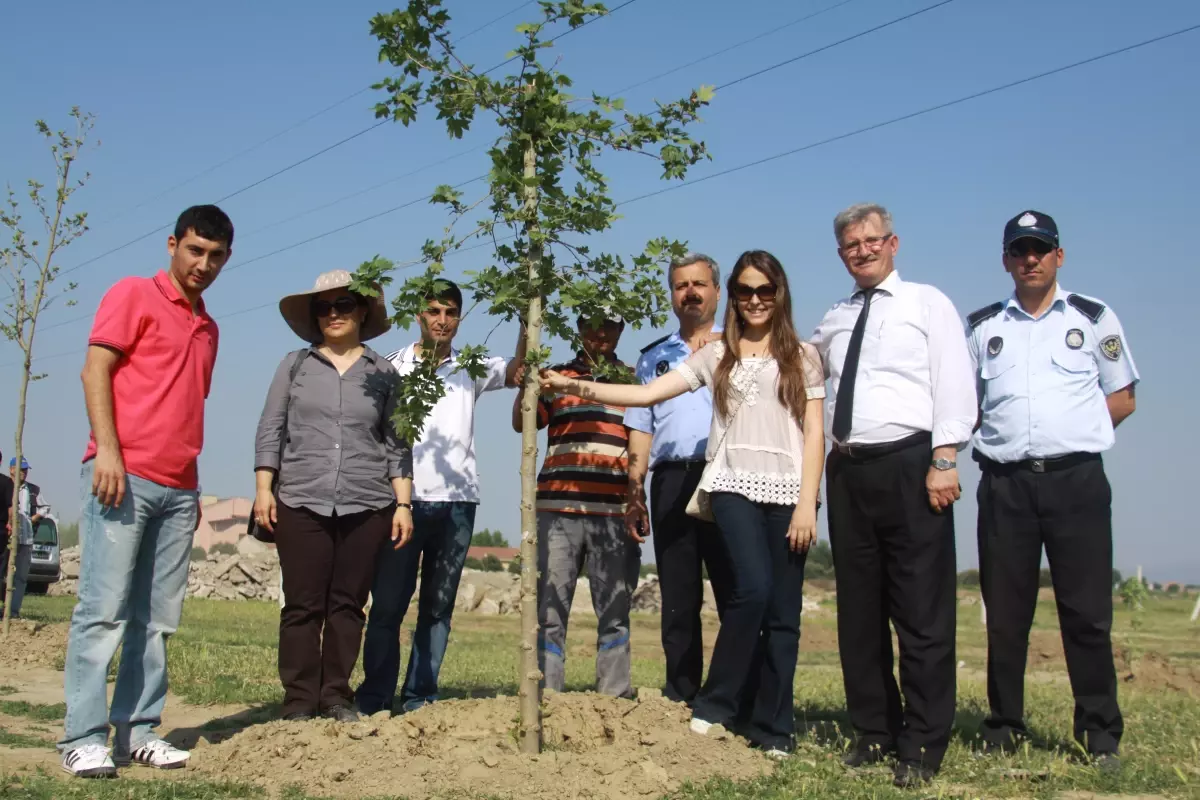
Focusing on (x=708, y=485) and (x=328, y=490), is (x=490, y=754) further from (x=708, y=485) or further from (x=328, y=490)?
(x=328, y=490)

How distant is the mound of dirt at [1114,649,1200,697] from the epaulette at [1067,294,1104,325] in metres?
6.37

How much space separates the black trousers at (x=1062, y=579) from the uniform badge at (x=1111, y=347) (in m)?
0.56

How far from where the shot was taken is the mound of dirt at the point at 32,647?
30.1 ft

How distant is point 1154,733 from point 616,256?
Result: 162 inches

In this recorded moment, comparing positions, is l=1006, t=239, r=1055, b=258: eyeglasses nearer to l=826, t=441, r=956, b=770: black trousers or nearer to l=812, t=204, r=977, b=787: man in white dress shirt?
l=812, t=204, r=977, b=787: man in white dress shirt

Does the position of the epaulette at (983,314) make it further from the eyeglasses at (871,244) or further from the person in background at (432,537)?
the person in background at (432,537)

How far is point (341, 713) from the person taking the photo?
567 centimetres

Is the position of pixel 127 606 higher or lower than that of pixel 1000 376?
lower

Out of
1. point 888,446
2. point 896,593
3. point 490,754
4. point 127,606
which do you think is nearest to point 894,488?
point 888,446

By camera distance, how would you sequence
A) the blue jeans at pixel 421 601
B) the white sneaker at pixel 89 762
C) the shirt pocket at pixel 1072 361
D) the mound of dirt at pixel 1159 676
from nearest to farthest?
the white sneaker at pixel 89 762, the shirt pocket at pixel 1072 361, the blue jeans at pixel 421 601, the mound of dirt at pixel 1159 676

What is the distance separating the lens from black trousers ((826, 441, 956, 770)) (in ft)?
16.5

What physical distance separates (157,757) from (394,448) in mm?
1841

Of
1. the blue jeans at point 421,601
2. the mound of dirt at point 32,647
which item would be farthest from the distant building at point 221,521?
the blue jeans at point 421,601

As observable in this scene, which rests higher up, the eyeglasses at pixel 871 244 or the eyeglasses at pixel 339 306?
the eyeglasses at pixel 871 244
